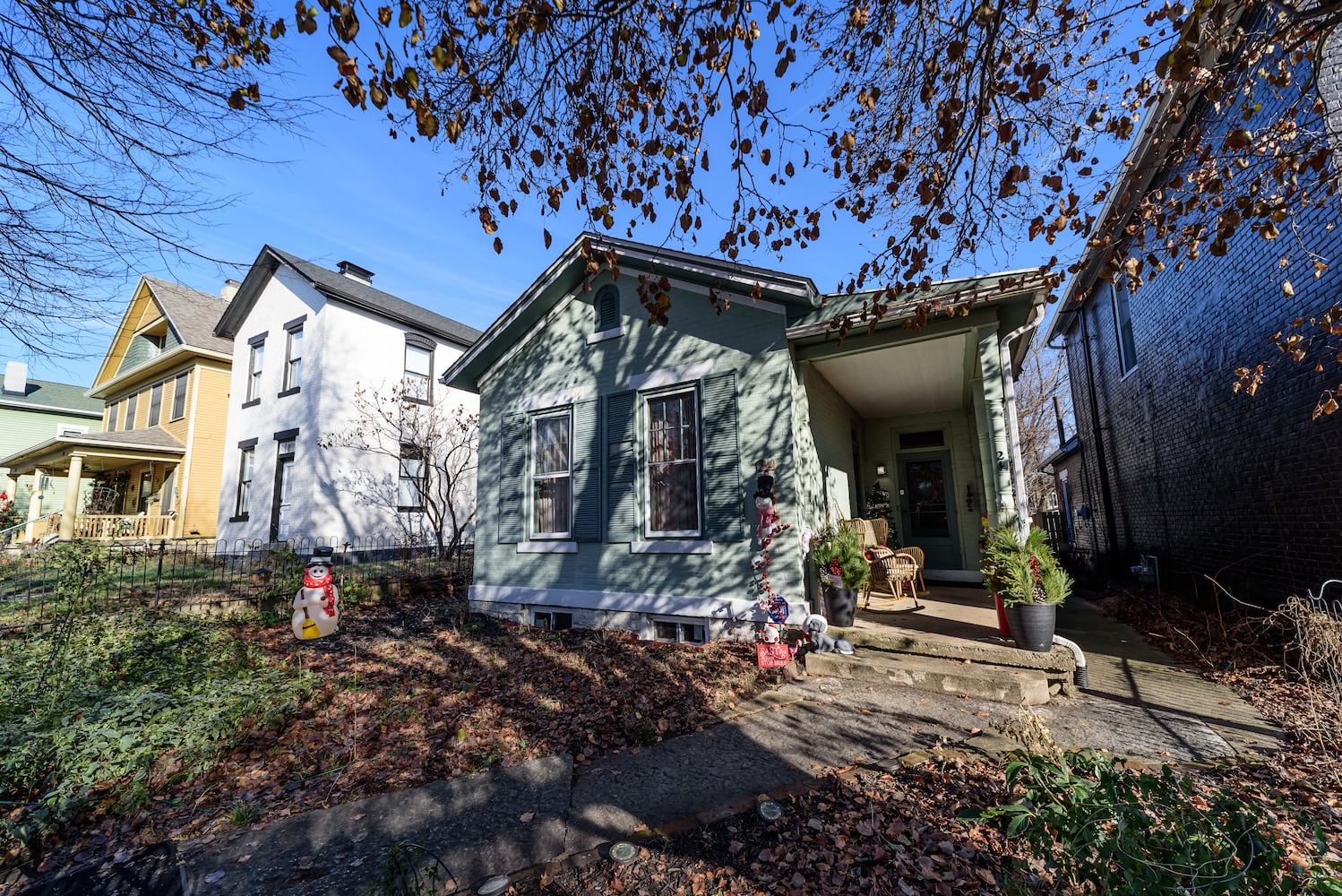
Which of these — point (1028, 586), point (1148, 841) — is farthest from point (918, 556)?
point (1148, 841)

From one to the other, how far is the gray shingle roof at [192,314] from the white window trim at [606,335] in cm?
1533

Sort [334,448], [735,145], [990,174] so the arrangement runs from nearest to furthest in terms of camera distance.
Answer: [735,145], [990,174], [334,448]

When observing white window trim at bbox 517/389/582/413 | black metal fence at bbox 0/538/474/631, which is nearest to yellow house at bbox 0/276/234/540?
black metal fence at bbox 0/538/474/631

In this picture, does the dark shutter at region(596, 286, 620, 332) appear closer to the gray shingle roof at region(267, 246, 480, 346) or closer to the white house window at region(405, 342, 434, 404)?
the gray shingle roof at region(267, 246, 480, 346)

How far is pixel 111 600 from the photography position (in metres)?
7.92

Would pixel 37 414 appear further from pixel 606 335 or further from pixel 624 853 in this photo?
pixel 624 853

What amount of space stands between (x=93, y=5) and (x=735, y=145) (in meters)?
3.88

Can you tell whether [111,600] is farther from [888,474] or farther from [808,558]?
[888,474]

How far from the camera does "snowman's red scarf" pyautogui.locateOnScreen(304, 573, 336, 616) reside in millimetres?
7418

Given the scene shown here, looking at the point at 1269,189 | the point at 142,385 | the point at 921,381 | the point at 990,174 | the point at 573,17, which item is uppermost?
the point at 142,385

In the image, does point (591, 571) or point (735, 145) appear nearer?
point (735, 145)

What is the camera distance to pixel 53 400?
27.2 metres

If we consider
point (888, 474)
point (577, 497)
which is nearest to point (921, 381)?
point (888, 474)

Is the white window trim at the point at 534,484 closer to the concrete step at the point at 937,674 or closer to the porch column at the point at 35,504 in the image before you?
the concrete step at the point at 937,674
